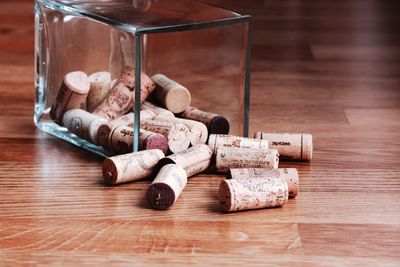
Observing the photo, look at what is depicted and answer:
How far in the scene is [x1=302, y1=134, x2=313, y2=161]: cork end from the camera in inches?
91.4

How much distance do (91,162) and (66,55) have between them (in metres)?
0.32

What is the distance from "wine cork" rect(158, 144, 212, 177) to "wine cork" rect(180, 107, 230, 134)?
0.14m

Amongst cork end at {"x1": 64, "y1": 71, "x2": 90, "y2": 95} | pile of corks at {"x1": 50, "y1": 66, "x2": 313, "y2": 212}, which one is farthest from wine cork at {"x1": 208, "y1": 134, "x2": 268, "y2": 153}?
cork end at {"x1": 64, "y1": 71, "x2": 90, "y2": 95}

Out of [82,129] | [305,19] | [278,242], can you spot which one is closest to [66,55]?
[82,129]

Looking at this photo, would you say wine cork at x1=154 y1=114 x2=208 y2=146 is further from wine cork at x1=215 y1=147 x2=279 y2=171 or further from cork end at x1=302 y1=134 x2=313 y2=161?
cork end at x1=302 y1=134 x2=313 y2=161

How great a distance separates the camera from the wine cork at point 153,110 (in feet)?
7.64

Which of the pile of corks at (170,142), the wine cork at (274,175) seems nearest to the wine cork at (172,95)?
the pile of corks at (170,142)

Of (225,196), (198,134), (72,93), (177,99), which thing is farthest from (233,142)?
(72,93)

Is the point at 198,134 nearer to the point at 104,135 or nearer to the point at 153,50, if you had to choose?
the point at 104,135

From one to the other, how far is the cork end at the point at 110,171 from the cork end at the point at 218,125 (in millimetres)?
312

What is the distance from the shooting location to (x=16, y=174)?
2213 millimetres

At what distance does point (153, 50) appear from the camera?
2.61 metres

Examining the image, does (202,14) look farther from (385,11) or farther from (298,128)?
(385,11)

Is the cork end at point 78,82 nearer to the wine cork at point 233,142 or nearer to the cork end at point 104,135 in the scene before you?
the cork end at point 104,135
